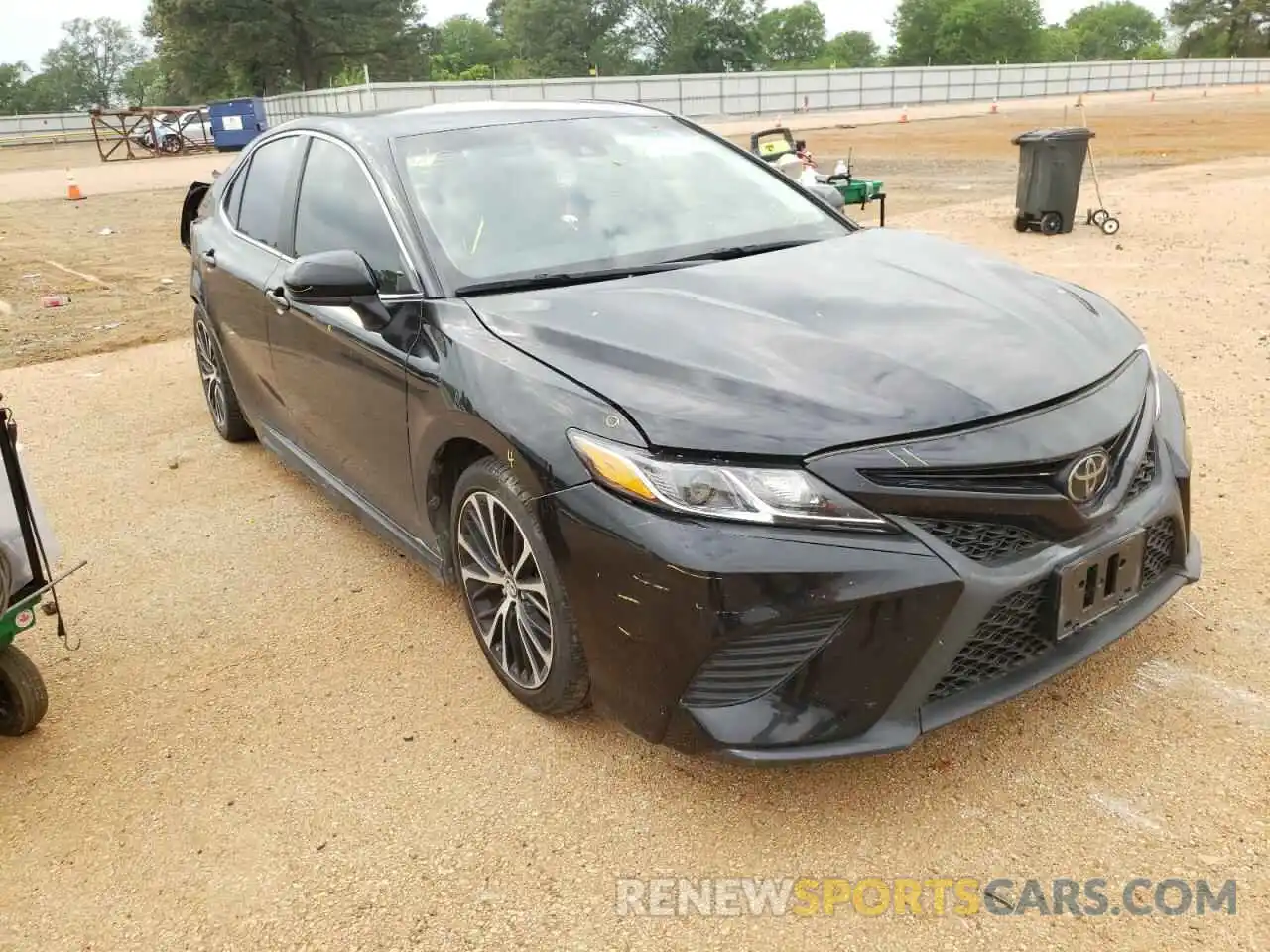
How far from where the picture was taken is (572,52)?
87.2 m

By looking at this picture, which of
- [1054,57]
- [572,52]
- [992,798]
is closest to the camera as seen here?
[992,798]

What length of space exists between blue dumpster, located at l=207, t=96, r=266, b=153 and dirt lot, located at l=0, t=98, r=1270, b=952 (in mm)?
39710

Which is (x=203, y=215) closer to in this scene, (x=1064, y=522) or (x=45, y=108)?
(x=1064, y=522)

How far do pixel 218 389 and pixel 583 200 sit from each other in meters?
2.79

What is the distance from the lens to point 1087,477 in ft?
7.80

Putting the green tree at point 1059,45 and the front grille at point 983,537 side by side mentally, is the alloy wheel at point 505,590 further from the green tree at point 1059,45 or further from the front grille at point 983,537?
the green tree at point 1059,45

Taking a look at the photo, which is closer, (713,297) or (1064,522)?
(1064,522)

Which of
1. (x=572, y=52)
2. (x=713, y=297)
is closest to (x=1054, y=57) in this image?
(x=572, y=52)

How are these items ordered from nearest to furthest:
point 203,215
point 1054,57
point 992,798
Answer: point 992,798, point 203,215, point 1054,57

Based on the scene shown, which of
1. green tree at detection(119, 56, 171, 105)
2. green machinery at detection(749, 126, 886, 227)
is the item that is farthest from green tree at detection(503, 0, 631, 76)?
green machinery at detection(749, 126, 886, 227)

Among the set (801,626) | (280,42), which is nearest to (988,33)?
(280,42)

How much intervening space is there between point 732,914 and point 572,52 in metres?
92.5

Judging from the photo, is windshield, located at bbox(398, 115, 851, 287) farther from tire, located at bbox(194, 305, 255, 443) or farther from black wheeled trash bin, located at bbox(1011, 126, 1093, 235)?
black wheeled trash bin, located at bbox(1011, 126, 1093, 235)

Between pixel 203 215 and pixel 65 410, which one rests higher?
pixel 203 215
